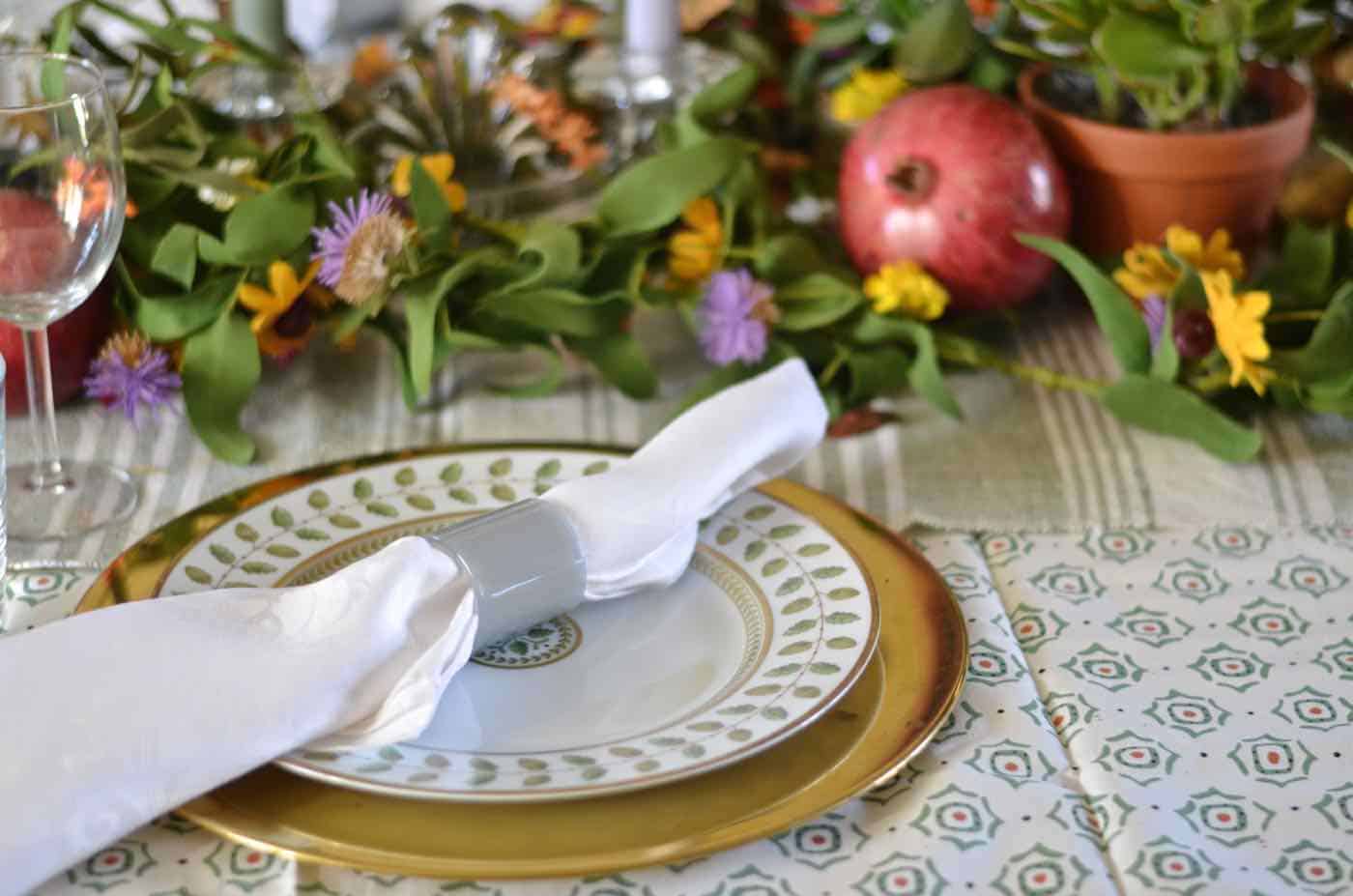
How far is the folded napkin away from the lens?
0.43 metres

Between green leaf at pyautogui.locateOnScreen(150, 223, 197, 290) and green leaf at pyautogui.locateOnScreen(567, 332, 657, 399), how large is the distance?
0.63ft

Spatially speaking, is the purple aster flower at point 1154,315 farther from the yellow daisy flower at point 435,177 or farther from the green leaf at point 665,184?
the yellow daisy flower at point 435,177

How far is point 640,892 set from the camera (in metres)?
0.46

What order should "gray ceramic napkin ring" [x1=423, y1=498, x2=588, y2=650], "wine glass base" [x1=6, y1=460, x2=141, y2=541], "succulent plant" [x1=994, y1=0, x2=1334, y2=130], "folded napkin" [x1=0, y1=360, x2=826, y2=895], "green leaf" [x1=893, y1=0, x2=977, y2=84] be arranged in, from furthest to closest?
"green leaf" [x1=893, y1=0, x2=977, y2=84]
"succulent plant" [x1=994, y1=0, x2=1334, y2=130]
"wine glass base" [x1=6, y1=460, x2=141, y2=541]
"gray ceramic napkin ring" [x1=423, y1=498, x2=588, y2=650]
"folded napkin" [x1=0, y1=360, x2=826, y2=895]

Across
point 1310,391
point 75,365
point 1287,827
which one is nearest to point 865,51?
point 1310,391

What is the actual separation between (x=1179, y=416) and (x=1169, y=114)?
0.63ft

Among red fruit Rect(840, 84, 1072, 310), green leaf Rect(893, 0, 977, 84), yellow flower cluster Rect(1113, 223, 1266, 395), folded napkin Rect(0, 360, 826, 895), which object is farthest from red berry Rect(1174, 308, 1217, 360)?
folded napkin Rect(0, 360, 826, 895)

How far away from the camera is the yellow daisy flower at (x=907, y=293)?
2.68ft

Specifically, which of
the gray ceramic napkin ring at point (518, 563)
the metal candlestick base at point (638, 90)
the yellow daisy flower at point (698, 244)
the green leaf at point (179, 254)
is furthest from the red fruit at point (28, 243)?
the metal candlestick base at point (638, 90)

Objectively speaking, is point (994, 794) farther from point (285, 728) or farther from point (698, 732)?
point (285, 728)

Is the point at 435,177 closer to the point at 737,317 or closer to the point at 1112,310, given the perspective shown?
the point at 737,317

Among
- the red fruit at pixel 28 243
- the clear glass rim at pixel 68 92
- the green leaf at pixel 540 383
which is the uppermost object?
the clear glass rim at pixel 68 92

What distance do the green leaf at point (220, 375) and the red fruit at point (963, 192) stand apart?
341mm

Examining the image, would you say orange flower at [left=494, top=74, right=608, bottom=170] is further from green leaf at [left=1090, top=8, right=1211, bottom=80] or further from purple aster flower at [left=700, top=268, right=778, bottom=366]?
green leaf at [left=1090, top=8, right=1211, bottom=80]
